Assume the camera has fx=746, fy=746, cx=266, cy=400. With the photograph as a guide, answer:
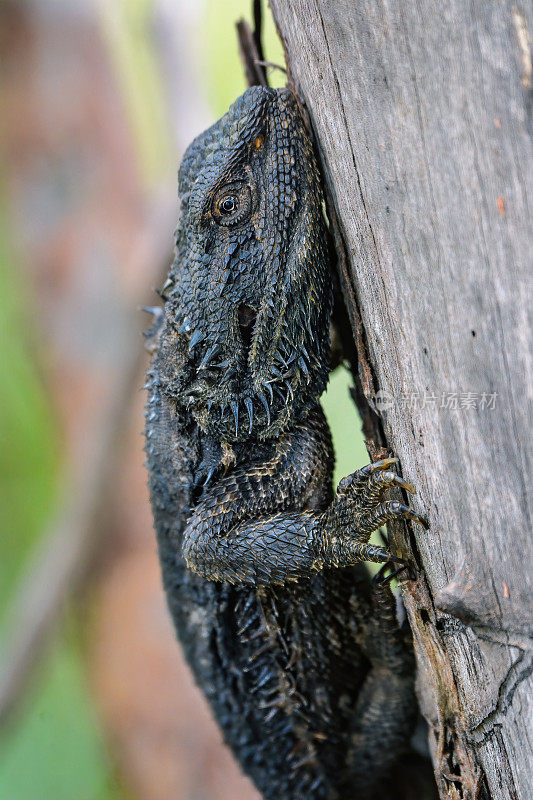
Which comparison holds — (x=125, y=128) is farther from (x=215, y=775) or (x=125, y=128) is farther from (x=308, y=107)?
(x=215, y=775)

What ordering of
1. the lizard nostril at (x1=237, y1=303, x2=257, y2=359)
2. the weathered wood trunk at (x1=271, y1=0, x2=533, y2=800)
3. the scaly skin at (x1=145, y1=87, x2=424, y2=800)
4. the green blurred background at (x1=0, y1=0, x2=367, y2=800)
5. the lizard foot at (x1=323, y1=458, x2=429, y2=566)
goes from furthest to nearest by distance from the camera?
1. the green blurred background at (x1=0, y1=0, x2=367, y2=800)
2. the lizard nostril at (x1=237, y1=303, x2=257, y2=359)
3. the scaly skin at (x1=145, y1=87, x2=424, y2=800)
4. the lizard foot at (x1=323, y1=458, x2=429, y2=566)
5. the weathered wood trunk at (x1=271, y1=0, x2=533, y2=800)

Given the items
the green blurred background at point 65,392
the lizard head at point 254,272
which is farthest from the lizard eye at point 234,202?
the green blurred background at point 65,392

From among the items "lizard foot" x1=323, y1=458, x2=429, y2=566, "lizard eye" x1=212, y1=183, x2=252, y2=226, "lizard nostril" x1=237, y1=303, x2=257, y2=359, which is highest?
"lizard eye" x1=212, y1=183, x2=252, y2=226

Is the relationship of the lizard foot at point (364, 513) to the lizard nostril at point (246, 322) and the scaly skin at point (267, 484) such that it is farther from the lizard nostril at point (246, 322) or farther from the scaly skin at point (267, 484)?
the lizard nostril at point (246, 322)

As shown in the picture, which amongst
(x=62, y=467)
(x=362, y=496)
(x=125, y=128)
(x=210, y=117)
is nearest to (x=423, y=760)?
(x=362, y=496)

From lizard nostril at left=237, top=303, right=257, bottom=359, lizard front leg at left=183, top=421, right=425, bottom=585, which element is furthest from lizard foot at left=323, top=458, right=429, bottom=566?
lizard nostril at left=237, top=303, right=257, bottom=359

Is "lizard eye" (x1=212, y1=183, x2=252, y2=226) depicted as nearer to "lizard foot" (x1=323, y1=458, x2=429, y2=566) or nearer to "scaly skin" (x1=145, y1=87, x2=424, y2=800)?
"scaly skin" (x1=145, y1=87, x2=424, y2=800)

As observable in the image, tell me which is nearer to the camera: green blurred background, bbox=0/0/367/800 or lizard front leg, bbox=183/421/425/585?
lizard front leg, bbox=183/421/425/585
